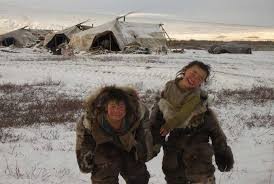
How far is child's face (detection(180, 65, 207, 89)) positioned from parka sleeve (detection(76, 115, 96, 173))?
0.90 meters

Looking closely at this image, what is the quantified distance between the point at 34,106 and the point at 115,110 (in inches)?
322

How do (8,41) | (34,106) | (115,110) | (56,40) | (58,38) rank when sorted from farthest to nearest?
(8,41) → (58,38) → (56,40) → (34,106) → (115,110)

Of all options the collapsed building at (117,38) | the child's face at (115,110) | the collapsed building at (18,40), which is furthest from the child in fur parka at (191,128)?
the collapsed building at (18,40)

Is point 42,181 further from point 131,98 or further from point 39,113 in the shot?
point 39,113

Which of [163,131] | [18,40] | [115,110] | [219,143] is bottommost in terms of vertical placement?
[18,40]

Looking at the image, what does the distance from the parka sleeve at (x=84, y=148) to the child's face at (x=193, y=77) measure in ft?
2.95

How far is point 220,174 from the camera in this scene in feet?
20.3

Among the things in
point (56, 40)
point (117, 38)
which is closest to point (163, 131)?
point (117, 38)

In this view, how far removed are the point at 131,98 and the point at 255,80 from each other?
14769 mm

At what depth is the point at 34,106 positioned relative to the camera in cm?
1180

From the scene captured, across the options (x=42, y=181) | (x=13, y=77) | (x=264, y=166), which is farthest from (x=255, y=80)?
(x=42, y=181)

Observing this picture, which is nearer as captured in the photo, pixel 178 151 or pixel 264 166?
pixel 178 151

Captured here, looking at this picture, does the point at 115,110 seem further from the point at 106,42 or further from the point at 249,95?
the point at 106,42

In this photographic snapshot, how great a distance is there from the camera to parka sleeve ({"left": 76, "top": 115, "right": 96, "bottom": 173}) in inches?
157
